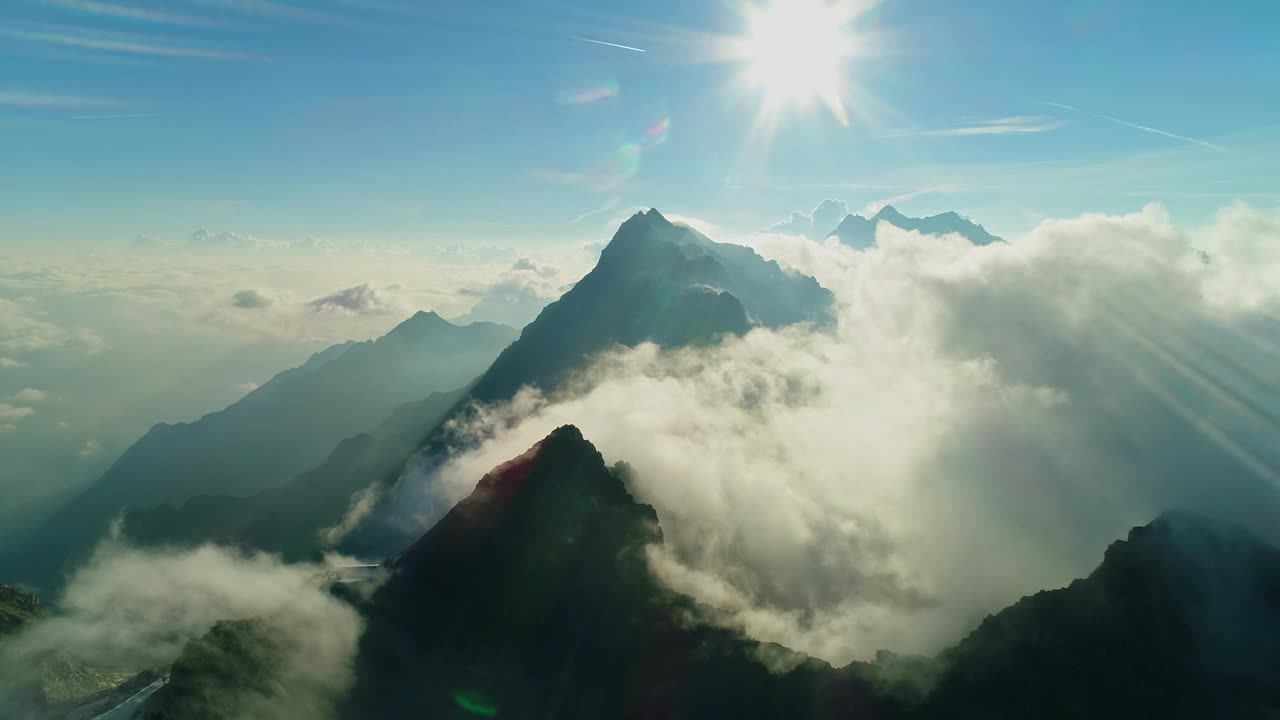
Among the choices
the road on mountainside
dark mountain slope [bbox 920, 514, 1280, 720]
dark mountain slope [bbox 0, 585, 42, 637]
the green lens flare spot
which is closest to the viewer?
dark mountain slope [bbox 920, 514, 1280, 720]

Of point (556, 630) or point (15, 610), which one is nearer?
point (556, 630)

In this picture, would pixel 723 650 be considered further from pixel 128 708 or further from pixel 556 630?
pixel 128 708

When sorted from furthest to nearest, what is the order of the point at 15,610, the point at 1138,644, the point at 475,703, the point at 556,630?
1. the point at 15,610
2. the point at 556,630
3. the point at 475,703
4. the point at 1138,644

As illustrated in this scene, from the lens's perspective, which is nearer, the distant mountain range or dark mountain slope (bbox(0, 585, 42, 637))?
the distant mountain range

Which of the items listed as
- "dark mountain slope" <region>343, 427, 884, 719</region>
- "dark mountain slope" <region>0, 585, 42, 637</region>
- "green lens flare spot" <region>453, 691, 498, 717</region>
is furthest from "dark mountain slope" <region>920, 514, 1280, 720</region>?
"dark mountain slope" <region>0, 585, 42, 637</region>

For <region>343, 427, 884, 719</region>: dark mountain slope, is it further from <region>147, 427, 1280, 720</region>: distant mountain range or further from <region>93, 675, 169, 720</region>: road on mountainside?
<region>93, 675, 169, 720</region>: road on mountainside

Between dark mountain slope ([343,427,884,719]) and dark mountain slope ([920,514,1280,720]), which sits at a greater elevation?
dark mountain slope ([920,514,1280,720])

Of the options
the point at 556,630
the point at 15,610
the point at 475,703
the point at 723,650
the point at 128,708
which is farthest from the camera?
the point at 15,610

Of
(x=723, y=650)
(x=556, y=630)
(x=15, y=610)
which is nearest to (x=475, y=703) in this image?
(x=556, y=630)

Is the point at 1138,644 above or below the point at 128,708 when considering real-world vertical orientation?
above
